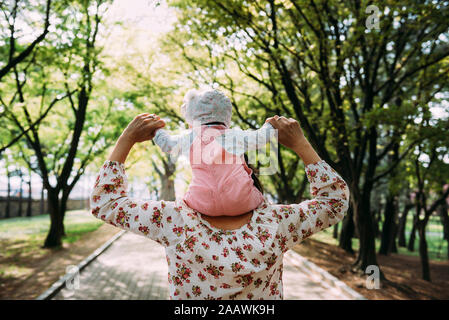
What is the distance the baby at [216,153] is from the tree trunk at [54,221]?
1354cm

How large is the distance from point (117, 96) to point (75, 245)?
682 centimetres

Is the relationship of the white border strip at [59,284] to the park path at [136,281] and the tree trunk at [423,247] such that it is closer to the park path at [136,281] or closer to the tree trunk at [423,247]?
the park path at [136,281]

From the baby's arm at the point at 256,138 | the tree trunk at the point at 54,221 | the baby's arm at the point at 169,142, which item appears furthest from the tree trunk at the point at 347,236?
the baby's arm at the point at 169,142

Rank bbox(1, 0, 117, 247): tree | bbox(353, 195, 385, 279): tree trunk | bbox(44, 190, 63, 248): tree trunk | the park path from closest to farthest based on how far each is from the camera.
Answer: the park path
bbox(1, 0, 117, 247): tree
bbox(353, 195, 385, 279): tree trunk
bbox(44, 190, 63, 248): tree trunk

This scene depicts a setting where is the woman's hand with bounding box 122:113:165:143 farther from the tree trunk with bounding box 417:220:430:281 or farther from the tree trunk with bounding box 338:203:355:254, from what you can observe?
the tree trunk with bounding box 338:203:355:254

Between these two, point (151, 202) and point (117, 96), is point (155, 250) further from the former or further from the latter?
point (151, 202)

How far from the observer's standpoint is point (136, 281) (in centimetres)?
901

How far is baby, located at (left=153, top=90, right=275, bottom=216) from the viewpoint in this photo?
1544 millimetres

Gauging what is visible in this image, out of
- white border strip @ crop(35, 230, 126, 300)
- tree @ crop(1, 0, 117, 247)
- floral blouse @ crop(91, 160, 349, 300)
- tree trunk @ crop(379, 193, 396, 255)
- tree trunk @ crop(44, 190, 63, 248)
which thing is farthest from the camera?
tree trunk @ crop(379, 193, 396, 255)

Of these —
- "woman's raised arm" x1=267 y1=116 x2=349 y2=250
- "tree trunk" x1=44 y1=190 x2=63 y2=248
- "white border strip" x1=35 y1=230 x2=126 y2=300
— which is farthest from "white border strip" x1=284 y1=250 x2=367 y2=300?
"tree trunk" x1=44 y1=190 x2=63 y2=248

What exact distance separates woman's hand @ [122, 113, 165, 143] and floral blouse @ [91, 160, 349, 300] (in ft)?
0.49

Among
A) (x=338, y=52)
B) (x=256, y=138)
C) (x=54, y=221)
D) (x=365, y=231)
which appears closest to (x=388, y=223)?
(x=365, y=231)

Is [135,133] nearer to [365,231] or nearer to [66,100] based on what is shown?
[365,231]
